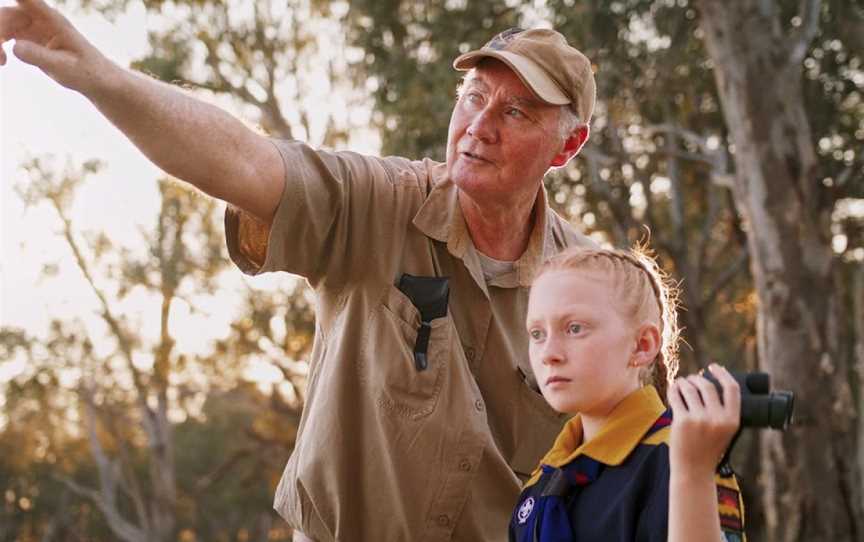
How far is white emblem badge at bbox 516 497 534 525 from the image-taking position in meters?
2.46

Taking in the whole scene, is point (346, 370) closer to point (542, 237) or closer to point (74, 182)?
point (542, 237)

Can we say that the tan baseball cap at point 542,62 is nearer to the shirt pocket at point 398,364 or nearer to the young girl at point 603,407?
the shirt pocket at point 398,364

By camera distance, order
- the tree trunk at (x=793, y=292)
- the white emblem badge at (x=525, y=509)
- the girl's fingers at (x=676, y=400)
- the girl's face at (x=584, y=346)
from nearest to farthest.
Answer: the girl's fingers at (x=676, y=400) < the girl's face at (x=584, y=346) < the white emblem badge at (x=525, y=509) < the tree trunk at (x=793, y=292)

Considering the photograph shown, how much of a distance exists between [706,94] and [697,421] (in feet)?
51.7

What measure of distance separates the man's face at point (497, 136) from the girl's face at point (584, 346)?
2.88ft

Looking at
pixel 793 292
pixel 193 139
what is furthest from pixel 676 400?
pixel 793 292

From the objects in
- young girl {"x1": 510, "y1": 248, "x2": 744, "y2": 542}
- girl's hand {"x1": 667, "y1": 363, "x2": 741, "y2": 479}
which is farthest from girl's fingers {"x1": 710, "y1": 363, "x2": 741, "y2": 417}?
young girl {"x1": 510, "y1": 248, "x2": 744, "y2": 542}

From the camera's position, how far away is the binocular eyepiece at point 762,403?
71.2 inches

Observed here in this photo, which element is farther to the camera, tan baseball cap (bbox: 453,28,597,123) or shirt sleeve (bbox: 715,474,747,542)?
tan baseball cap (bbox: 453,28,597,123)

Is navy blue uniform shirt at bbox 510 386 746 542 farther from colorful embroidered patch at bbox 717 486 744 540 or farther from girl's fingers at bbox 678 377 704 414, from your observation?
girl's fingers at bbox 678 377 704 414

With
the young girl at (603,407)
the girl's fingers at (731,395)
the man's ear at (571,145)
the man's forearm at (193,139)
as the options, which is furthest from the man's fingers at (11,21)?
the man's ear at (571,145)

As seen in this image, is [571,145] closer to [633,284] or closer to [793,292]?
[633,284]

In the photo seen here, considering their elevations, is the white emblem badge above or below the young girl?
below

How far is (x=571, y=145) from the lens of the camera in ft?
11.8
